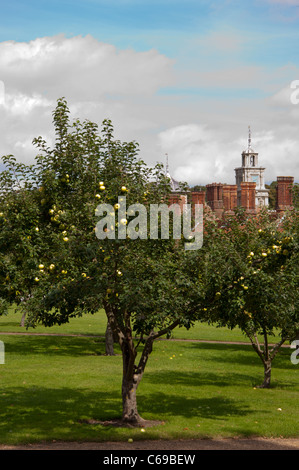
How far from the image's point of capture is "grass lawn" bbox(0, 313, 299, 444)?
51.3 ft

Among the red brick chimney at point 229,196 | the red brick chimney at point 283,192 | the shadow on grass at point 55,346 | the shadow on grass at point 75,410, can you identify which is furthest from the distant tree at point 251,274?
the red brick chimney at point 229,196

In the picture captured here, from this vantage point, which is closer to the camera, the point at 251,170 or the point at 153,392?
the point at 153,392

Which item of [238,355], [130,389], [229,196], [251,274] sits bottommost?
[238,355]

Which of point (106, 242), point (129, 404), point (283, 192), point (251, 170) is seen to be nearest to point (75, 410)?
point (129, 404)

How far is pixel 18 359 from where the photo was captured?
2822 centimetres

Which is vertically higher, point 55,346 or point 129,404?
point 129,404

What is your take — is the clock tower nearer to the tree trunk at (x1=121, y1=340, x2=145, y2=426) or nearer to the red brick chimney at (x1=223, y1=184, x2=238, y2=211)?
the red brick chimney at (x1=223, y1=184, x2=238, y2=211)

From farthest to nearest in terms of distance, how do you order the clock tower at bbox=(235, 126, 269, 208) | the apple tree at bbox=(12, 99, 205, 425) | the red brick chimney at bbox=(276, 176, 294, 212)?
the clock tower at bbox=(235, 126, 269, 208), the red brick chimney at bbox=(276, 176, 294, 212), the apple tree at bbox=(12, 99, 205, 425)

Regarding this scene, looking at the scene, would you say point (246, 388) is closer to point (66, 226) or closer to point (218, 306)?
point (218, 306)

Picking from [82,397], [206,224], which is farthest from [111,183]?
[82,397]

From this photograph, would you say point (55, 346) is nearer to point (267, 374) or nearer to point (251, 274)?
point (267, 374)

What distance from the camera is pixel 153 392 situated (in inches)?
838

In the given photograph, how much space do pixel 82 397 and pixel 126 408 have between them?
433 cm

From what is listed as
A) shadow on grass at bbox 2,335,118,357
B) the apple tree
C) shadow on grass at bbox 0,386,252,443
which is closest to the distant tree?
the apple tree
